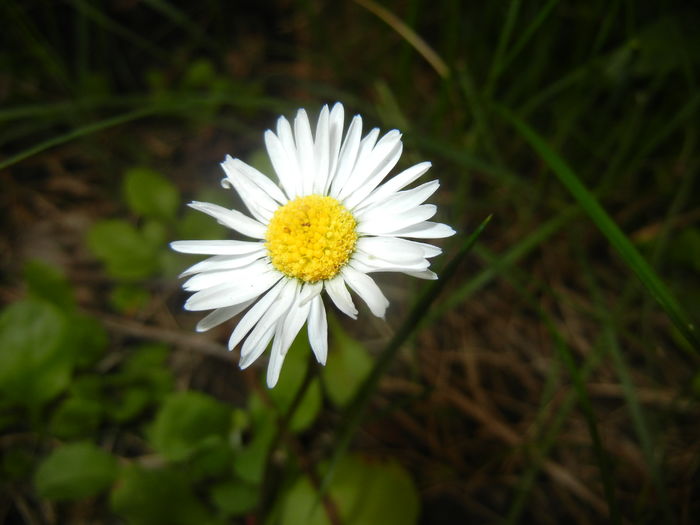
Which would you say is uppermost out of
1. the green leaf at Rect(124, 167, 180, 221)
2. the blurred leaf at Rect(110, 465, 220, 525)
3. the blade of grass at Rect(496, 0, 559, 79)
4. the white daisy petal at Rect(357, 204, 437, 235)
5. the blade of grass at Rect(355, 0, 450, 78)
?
the blade of grass at Rect(355, 0, 450, 78)

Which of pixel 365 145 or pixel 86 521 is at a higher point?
pixel 365 145

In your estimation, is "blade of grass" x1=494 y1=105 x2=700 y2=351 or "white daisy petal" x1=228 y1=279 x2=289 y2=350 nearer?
"blade of grass" x1=494 y1=105 x2=700 y2=351

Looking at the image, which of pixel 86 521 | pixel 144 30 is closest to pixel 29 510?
pixel 86 521

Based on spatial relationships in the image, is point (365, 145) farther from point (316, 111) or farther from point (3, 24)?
point (3, 24)

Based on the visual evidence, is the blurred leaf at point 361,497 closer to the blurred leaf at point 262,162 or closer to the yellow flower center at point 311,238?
the yellow flower center at point 311,238

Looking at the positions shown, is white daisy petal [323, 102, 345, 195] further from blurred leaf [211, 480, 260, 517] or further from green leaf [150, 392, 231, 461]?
blurred leaf [211, 480, 260, 517]

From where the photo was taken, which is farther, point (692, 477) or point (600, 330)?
point (600, 330)

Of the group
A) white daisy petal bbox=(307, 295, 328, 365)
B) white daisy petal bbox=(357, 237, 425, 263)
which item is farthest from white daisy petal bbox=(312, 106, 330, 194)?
white daisy petal bbox=(307, 295, 328, 365)
